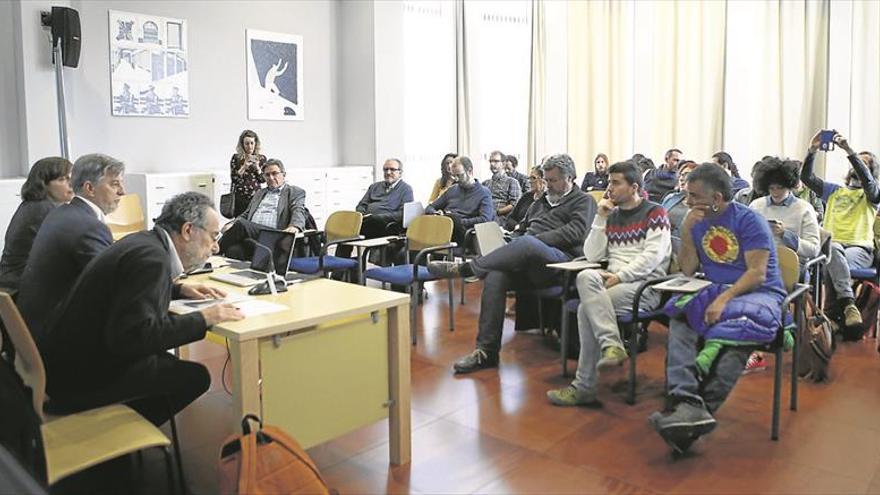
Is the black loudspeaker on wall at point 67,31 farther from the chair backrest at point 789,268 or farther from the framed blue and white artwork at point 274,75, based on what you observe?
the chair backrest at point 789,268

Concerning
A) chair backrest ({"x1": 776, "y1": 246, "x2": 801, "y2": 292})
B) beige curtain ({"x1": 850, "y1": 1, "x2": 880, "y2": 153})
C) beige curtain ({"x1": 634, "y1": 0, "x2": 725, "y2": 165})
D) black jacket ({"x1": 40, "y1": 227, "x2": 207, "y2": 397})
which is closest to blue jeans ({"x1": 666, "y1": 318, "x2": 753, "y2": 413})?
chair backrest ({"x1": 776, "y1": 246, "x2": 801, "y2": 292})

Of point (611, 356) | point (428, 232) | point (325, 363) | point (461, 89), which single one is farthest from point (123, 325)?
point (461, 89)

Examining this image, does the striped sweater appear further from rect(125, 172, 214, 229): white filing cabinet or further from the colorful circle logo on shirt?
rect(125, 172, 214, 229): white filing cabinet

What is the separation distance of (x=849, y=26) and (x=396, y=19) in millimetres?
4947

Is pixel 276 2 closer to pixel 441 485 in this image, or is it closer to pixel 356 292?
pixel 356 292

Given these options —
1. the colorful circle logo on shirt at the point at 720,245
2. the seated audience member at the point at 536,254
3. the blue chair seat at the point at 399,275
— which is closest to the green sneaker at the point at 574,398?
the seated audience member at the point at 536,254

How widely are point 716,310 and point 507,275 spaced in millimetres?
1428

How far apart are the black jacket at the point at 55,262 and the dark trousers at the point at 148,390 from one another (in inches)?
14.0

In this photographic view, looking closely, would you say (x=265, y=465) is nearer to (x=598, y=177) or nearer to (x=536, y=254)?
(x=536, y=254)

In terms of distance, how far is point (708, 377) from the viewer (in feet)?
10.4

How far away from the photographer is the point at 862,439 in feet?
10.7

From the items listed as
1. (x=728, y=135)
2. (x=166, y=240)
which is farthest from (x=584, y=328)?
(x=728, y=135)

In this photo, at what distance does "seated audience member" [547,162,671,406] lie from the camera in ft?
12.0

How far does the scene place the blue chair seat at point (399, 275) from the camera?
193 inches
